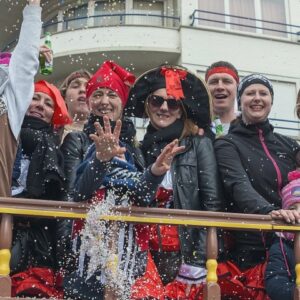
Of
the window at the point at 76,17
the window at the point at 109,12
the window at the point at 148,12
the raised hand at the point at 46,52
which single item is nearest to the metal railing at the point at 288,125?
the window at the point at 148,12

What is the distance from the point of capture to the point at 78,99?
17.2 ft

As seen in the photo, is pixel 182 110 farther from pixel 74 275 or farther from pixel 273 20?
pixel 273 20

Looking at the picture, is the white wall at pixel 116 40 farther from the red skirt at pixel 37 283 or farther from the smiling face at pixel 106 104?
the red skirt at pixel 37 283

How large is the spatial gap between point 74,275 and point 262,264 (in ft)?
3.82

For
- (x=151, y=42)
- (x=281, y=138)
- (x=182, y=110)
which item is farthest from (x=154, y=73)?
(x=151, y=42)

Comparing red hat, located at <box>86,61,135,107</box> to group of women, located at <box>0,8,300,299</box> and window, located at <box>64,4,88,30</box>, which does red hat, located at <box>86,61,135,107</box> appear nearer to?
group of women, located at <box>0,8,300,299</box>

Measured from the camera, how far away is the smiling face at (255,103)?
451 cm

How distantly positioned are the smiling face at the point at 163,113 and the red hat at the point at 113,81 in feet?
0.73

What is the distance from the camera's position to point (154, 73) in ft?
14.4

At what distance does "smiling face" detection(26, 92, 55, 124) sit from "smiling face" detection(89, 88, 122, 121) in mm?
310

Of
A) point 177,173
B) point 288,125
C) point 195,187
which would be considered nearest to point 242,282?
point 195,187

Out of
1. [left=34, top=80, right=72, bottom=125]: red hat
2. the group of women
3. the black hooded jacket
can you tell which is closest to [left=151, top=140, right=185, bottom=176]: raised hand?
the group of women

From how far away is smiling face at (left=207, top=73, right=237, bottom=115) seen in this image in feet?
17.2

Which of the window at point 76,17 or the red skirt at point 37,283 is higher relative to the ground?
the window at point 76,17
